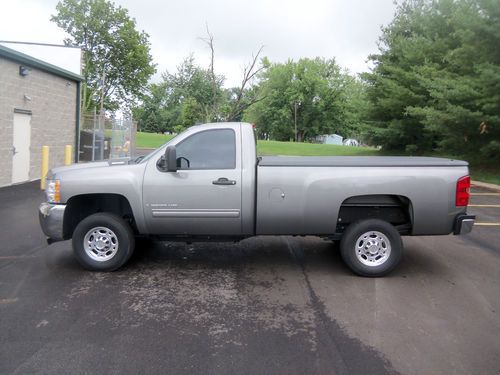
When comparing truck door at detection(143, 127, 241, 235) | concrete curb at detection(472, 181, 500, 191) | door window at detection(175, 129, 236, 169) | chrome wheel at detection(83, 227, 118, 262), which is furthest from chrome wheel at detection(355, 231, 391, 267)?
concrete curb at detection(472, 181, 500, 191)

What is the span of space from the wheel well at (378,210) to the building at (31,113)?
1105cm

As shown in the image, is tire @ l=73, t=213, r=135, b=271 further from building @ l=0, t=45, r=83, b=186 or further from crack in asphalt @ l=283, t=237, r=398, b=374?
building @ l=0, t=45, r=83, b=186

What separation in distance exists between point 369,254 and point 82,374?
12.5ft

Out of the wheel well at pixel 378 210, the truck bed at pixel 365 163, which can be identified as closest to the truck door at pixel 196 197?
the truck bed at pixel 365 163

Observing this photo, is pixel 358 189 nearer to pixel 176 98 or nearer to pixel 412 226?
pixel 412 226

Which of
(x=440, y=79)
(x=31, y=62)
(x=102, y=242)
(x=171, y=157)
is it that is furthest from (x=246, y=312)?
(x=440, y=79)

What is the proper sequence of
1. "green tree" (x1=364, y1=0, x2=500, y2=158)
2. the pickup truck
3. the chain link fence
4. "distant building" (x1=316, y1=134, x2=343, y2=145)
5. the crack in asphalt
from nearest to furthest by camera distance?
the crack in asphalt, the pickup truck, "green tree" (x1=364, y1=0, x2=500, y2=158), the chain link fence, "distant building" (x1=316, y1=134, x2=343, y2=145)

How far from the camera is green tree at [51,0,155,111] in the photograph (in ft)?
156

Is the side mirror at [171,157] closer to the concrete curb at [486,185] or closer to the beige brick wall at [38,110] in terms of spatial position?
the beige brick wall at [38,110]

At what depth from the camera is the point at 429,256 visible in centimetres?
723

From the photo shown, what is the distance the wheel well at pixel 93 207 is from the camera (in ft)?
20.6

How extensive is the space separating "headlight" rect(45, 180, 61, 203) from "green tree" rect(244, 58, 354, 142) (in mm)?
73717

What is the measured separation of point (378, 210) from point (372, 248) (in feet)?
1.81

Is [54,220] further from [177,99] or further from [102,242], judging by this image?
[177,99]
